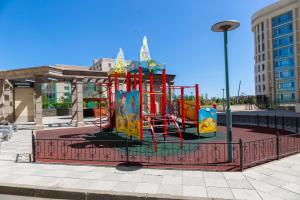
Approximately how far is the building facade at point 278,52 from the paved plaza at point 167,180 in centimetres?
5660

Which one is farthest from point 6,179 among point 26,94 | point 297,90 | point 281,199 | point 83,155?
point 297,90

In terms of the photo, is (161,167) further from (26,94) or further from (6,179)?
(26,94)

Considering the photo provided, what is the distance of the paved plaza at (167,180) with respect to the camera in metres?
5.11

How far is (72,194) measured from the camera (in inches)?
209

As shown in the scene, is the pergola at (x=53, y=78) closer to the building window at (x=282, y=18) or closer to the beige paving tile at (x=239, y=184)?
the beige paving tile at (x=239, y=184)

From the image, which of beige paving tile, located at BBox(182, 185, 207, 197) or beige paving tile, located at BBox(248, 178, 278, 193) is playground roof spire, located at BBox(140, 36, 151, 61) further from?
beige paving tile, located at BBox(248, 178, 278, 193)

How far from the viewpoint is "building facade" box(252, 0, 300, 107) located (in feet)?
192

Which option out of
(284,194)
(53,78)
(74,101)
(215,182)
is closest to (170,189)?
(215,182)

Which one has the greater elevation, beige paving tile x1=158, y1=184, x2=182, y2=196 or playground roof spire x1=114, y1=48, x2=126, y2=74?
playground roof spire x1=114, y1=48, x2=126, y2=74

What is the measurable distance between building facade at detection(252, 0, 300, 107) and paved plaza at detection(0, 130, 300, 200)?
56.6 metres

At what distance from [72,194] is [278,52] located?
71820 mm

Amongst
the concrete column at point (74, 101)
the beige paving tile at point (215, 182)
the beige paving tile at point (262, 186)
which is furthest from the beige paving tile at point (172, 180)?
the concrete column at point (74, 101)

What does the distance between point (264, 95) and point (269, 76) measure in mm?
5974

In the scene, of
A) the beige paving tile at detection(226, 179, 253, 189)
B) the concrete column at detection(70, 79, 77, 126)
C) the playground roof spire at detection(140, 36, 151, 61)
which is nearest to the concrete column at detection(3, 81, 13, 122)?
the concrete column at detection(70, 79, 77, 126)
